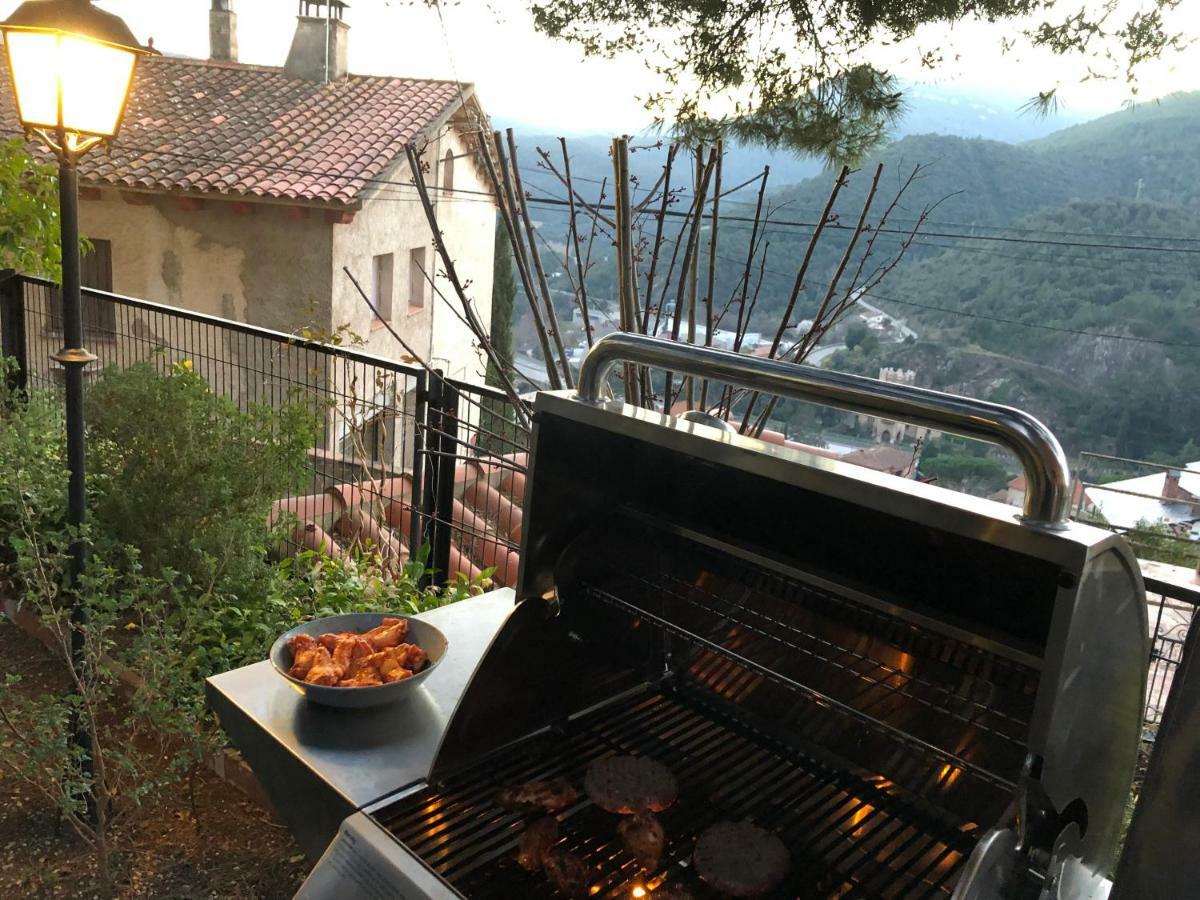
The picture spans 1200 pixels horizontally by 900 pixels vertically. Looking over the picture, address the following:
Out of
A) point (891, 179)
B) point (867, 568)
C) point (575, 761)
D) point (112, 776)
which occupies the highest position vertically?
point (891, 179)

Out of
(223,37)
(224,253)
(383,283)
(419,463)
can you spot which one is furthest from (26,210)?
(223,37)

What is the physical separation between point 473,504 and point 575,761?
8.92 ft

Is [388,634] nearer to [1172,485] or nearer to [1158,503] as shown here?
[1158,503]

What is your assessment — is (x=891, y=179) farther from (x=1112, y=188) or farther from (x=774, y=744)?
(x=774, y=744)

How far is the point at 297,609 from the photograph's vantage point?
9.96 ft

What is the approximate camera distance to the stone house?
33.3 ft

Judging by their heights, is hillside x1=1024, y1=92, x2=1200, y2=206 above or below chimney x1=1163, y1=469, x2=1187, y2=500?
above

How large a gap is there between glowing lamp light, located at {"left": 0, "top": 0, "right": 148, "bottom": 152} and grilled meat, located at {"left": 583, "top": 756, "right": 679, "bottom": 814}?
1.81m

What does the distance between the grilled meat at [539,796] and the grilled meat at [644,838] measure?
10cm

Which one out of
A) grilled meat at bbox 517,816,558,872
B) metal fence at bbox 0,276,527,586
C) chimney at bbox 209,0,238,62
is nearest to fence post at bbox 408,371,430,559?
metal fence at bbox 0,276,527,586

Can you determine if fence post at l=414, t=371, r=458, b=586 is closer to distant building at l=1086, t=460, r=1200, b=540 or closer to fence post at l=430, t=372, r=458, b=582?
fence post at l=430, t=372, r=458, b=582

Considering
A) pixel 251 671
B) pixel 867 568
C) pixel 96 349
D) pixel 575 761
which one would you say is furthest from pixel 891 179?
pixel 96 349

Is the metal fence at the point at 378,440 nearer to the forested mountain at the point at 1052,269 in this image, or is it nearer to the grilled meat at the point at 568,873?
the forested mountain at the point at 1052,269

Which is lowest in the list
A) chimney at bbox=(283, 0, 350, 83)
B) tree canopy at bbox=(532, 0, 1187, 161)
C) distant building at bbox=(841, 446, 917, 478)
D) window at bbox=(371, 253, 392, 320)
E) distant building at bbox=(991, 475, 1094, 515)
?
window at bbox=(371, 253, 392, 320)
